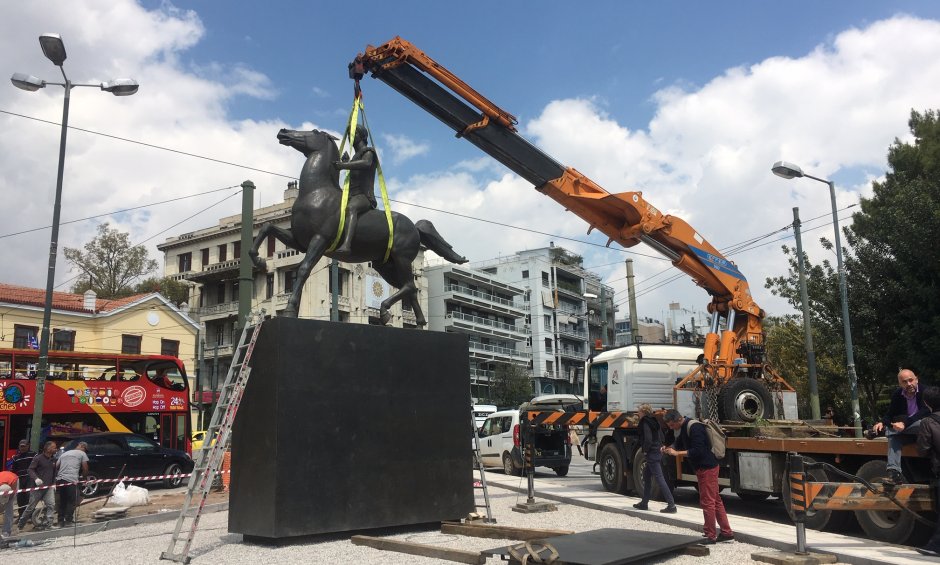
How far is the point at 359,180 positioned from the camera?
10523 mm

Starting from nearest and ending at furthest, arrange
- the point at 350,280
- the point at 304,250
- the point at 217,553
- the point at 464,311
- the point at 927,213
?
the point at 217,553 < the point at 304,250 < the point at 927,213 < the point at 350,280 < the point at 464,311

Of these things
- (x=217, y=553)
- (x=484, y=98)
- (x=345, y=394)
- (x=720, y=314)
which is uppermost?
(x=484, y=98)

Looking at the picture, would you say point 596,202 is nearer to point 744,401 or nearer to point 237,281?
point 744,401

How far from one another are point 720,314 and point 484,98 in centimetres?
702

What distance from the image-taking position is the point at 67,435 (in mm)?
19891

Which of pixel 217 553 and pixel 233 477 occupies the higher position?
pixel 233 477

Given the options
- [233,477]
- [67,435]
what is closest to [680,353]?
[233,477]

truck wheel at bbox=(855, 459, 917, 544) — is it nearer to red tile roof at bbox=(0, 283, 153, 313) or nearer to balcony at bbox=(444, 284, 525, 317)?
red tile roof at bbox=(0, 283, 153, 313)

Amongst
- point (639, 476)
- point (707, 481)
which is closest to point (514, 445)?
point (639, 476)

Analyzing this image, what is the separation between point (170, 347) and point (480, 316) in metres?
30.0

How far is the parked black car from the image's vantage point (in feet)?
60.8

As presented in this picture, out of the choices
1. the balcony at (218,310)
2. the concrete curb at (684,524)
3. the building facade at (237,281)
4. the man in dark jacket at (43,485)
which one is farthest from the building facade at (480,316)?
the man in dark jacket at (43,485)

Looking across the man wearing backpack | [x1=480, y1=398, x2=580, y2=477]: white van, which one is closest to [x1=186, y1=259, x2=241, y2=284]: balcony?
[x1=480, y1=398, x2=580, y2=477]: white van

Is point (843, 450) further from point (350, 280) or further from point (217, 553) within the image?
point (350, 280)
